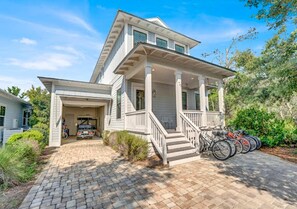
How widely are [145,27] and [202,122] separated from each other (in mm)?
6886

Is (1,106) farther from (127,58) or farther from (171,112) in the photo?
(171,112)

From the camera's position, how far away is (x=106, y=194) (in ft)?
10.5

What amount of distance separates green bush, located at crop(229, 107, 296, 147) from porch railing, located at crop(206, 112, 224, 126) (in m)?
1.47

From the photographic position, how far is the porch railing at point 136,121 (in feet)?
21.8

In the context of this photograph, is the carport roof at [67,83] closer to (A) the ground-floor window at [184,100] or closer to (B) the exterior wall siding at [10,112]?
(B) the exterior wall siding at [10,112]

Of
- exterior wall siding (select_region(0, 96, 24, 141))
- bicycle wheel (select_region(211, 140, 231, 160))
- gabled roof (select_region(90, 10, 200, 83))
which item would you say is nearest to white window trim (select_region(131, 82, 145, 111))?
gabled roof (select_region(90, 10, 200, 83))

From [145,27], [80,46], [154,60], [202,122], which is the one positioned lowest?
[202,122]

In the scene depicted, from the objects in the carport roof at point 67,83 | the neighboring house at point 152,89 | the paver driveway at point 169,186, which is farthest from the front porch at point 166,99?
the carport roof at point 67,83

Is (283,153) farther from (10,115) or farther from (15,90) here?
(15,90)

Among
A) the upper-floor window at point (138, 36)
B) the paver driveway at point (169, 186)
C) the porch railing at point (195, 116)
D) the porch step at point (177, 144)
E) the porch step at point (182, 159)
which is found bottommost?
the paver driveway at point (169, 186)

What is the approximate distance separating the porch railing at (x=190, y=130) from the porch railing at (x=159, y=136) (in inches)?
58.2

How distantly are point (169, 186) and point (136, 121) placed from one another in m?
3.99

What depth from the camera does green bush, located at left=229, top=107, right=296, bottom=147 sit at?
7.75 meters

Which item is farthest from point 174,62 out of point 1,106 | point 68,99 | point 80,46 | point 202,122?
point 1,106
